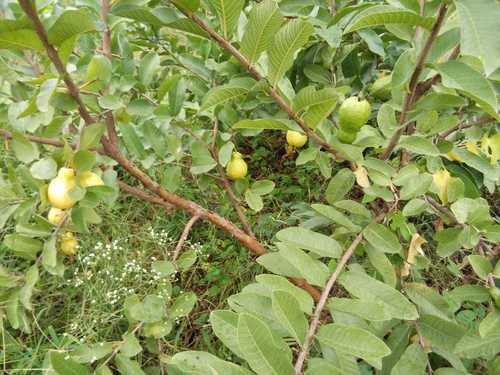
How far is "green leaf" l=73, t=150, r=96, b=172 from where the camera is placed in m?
0.84

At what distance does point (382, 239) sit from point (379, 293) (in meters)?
0.20

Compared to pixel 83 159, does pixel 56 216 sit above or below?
below

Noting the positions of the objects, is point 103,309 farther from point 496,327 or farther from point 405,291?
point 496,327

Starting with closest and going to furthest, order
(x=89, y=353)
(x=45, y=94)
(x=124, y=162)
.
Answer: (x=45, y=94) → (x=89, y=353) → (x=124, y=162)

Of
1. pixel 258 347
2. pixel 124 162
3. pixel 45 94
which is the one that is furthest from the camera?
pixel 124 162

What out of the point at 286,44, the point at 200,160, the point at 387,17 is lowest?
the point at 200,160

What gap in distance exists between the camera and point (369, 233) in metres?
0.97

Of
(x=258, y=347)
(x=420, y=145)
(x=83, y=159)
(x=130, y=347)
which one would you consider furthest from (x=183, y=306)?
(x=420, y=145)

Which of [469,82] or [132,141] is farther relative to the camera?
[132,141]

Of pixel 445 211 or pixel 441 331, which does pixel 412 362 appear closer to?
pixel 441 331

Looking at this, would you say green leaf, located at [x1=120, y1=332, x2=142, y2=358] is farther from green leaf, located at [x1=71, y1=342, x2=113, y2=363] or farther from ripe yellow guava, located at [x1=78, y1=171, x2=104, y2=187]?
ripe yellow guava, located at [x1=78, y1=171, x2=104, y2=187]

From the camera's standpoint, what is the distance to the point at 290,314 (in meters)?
0.62

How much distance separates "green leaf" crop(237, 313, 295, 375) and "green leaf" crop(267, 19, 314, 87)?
1.44 ft

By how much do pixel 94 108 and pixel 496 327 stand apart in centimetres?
88
